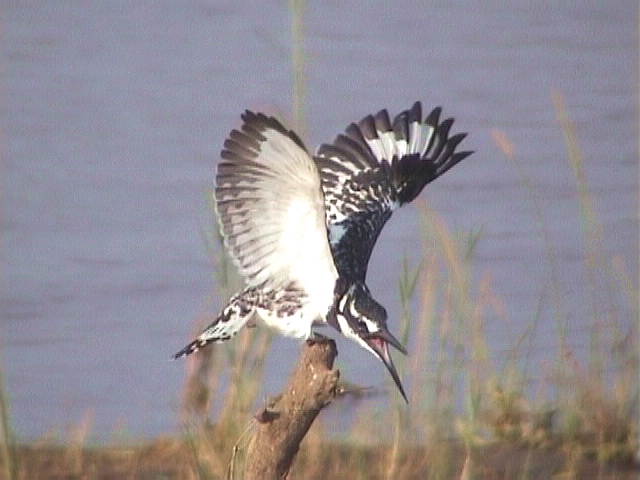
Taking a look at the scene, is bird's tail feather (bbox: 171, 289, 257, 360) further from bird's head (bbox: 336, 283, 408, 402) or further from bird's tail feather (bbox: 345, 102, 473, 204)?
bird's tail feather (bbox: 345, 102, 473, 204)

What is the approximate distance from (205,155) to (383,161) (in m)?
3.36

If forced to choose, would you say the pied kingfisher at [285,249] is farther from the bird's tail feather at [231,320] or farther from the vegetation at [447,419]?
the vegetation at [447,419]

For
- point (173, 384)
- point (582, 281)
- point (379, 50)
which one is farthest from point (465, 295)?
point (379, 50)

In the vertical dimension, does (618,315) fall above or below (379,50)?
below

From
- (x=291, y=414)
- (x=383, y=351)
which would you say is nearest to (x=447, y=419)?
(x=383, y=351)

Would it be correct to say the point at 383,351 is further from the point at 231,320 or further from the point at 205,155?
the point at 205,155

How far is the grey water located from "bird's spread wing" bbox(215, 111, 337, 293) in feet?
4.86

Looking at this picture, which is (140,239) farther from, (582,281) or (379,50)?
(379,50)

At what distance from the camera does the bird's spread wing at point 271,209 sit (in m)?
5.59

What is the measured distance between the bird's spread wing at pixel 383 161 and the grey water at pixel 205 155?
0.67 meters

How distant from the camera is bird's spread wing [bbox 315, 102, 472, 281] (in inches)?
264

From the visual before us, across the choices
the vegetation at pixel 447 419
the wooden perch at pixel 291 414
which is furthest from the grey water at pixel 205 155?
the wooden perch at pixel 291 414

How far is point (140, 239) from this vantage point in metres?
9.42

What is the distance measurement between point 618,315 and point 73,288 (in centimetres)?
227
